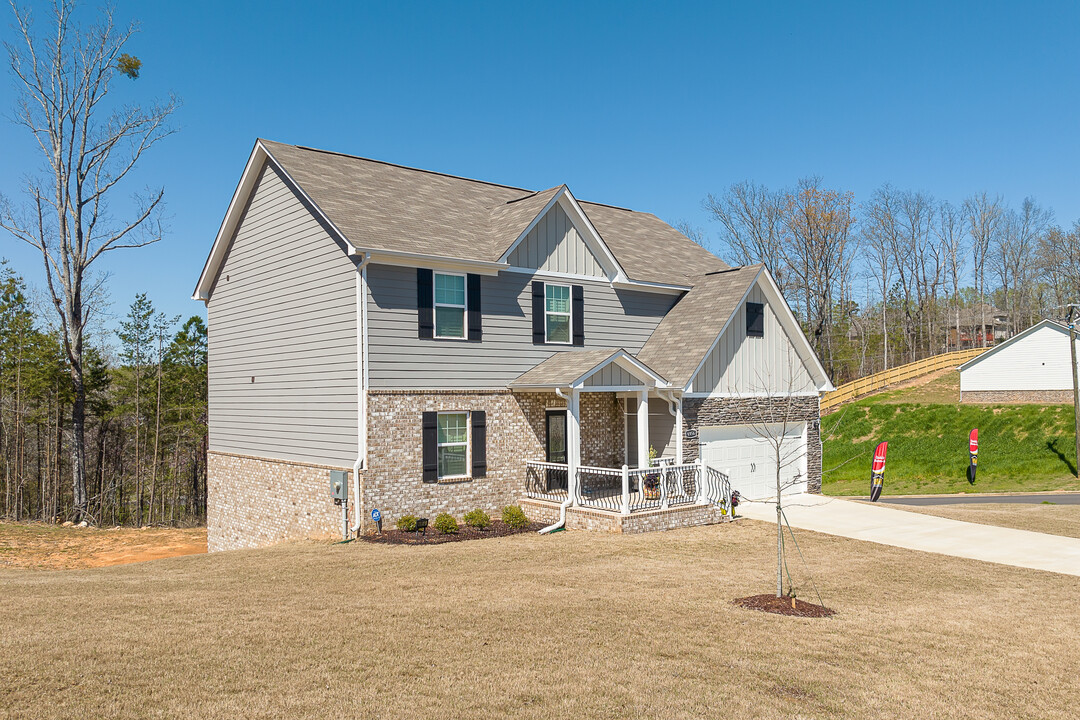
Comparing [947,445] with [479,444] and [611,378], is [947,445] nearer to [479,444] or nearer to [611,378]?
[611,378]

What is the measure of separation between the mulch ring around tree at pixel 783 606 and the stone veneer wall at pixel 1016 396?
1346 inches

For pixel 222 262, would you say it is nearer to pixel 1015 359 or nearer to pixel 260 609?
pixel 260 609

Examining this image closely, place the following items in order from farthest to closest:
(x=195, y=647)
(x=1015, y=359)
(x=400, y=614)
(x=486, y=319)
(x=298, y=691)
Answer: (x=1015, y=359) → (x=486, y=319) → (x=400, y=614) → (x=195, y=647) → (x=298, y=691)

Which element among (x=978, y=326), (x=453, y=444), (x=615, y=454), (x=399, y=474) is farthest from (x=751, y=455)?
(x=978, y=326)

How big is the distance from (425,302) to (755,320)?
30.4 feet

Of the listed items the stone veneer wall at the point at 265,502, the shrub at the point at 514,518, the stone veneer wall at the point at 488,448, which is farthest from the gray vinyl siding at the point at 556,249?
the stone veneer wall at the point at 265,502

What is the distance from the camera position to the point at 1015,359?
37.8 metres

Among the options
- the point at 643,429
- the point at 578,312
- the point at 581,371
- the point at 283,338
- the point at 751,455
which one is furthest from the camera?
the point at 751,455

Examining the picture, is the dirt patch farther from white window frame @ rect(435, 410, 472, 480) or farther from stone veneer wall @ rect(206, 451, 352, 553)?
white window frame @ rect(435, 410, 472, 480)

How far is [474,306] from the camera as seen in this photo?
16750mm

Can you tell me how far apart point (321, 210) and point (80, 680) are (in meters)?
11.0

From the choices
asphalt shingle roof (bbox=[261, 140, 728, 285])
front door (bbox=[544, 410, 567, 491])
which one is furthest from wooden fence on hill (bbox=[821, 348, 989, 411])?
front door (bbox=[544, 410, 567, 491])

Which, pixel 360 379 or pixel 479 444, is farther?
pixel 479 444

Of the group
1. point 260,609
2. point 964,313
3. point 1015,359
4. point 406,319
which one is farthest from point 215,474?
point 964,313
